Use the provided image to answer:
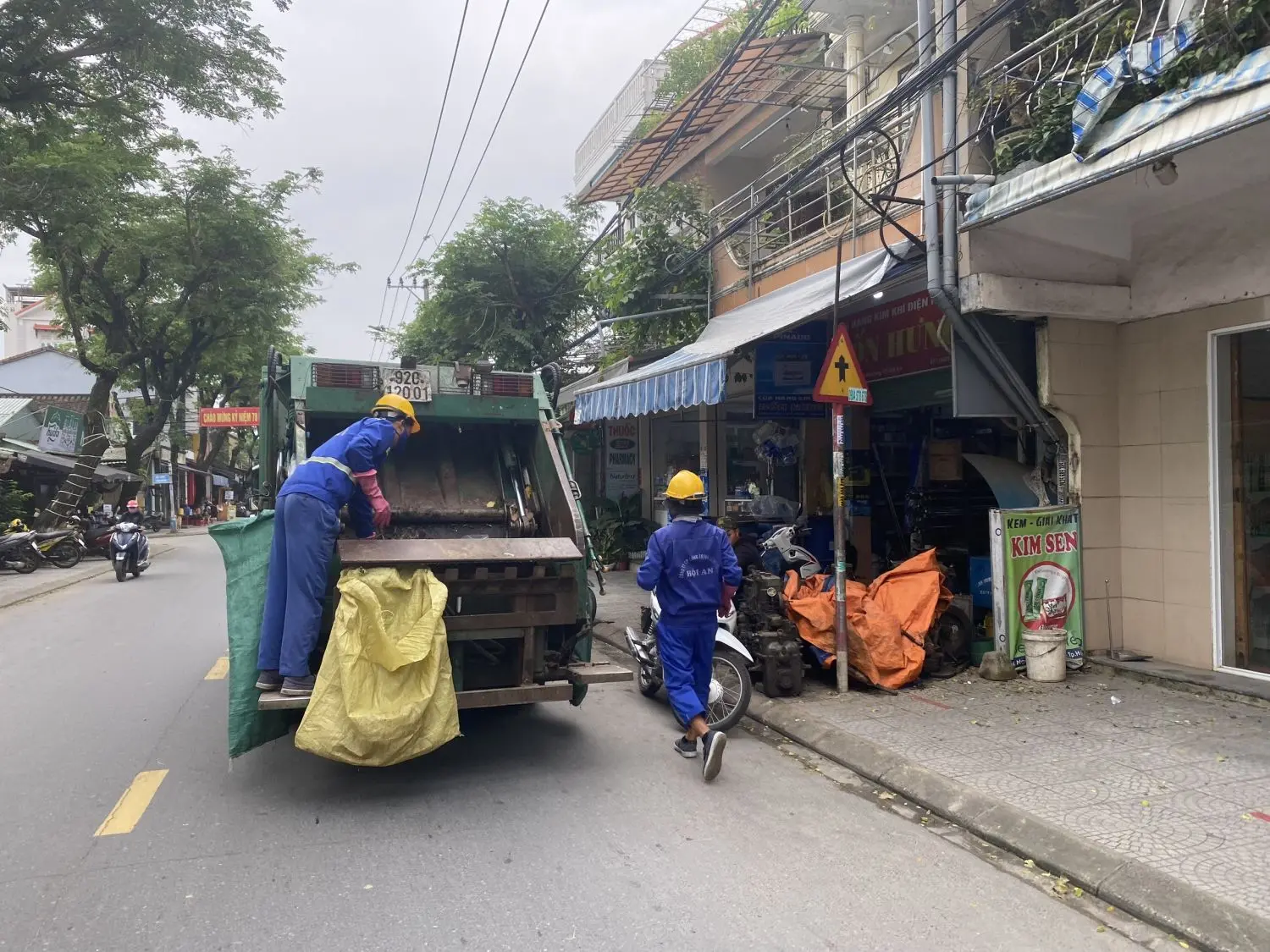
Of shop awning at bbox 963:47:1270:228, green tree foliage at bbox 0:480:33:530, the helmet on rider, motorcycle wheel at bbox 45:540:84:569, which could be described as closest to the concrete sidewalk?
the helmet on rider

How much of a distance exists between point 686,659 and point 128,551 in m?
14.5

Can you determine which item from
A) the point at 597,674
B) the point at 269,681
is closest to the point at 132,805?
the point at 269,681

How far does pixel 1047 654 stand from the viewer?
6727 mm

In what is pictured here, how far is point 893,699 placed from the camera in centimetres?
648

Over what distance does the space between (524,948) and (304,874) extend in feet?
3.68

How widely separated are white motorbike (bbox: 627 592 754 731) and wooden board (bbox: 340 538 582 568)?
35.7 inches

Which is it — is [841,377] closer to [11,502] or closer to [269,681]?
[269,681]

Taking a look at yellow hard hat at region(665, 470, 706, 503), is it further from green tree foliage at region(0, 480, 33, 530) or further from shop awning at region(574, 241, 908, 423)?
green tree foliage at region(0, 480, 33, 530)

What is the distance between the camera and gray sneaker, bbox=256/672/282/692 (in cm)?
441

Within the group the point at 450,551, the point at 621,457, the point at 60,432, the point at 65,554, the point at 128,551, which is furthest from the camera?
the point at 60,432

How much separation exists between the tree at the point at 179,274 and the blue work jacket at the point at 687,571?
18.6m

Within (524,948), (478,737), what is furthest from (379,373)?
(524,948)

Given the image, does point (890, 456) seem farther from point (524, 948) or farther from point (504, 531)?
point (524, 948)

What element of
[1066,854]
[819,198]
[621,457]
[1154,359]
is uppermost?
[819,198]
